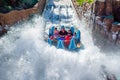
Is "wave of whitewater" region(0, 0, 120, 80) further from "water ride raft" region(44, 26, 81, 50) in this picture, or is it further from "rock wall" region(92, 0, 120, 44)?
"rock wall" region(92, 0, 120, 44)

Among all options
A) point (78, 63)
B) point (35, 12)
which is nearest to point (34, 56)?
point (78, 63)

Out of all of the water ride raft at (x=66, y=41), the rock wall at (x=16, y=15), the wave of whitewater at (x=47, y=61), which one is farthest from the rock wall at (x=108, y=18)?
the rock wall at (x=16, y=15)

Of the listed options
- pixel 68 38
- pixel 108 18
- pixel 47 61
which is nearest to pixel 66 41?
pixel 68 38

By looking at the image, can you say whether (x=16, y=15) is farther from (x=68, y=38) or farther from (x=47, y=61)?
(x=47, y=61)

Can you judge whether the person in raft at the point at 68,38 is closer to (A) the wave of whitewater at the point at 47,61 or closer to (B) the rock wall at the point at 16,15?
(A) the wave of whitewater at the point at 47,61

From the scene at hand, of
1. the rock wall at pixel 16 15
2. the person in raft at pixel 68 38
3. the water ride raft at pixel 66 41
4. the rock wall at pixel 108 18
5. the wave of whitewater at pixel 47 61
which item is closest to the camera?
the wave of whitewater at pixel 47 61

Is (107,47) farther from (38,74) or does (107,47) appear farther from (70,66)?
(38,74)
